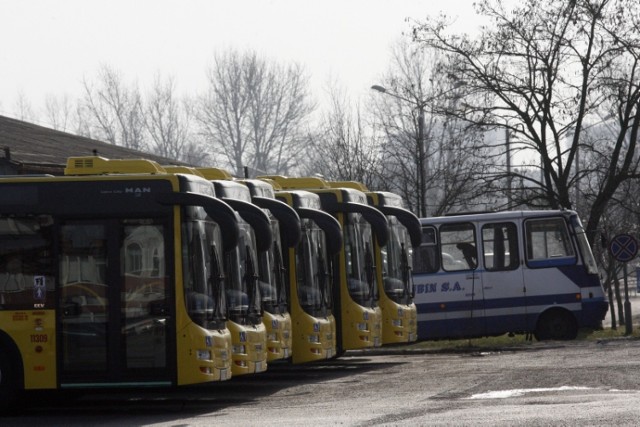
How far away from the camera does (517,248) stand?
29.6m

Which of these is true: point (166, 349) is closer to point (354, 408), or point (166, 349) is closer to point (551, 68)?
point (354, 408)

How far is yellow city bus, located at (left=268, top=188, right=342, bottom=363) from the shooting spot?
20.8 m

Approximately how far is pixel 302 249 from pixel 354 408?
20.4 feet

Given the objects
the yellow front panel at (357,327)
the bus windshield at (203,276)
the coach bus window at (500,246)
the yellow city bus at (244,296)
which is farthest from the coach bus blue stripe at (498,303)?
the bus windshield at (203,276)

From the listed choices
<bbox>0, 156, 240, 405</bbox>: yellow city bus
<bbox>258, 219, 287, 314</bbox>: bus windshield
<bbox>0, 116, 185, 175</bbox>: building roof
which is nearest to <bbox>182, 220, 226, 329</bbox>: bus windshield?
<bbox>0, 156, 240, 405</bbox>: yellow city bus

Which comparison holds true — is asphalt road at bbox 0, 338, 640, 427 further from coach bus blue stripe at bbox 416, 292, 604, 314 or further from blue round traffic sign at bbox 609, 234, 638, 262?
blue round traffic sign at bbox 609, 234, 638, 262

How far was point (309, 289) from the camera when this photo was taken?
21.2m

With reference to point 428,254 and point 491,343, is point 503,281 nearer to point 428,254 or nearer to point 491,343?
point 491,343

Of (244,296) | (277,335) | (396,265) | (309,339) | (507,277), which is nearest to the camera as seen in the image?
(244,296)

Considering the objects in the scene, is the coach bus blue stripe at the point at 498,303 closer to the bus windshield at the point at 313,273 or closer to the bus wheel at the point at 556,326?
the bus wheel at the point at 556,326

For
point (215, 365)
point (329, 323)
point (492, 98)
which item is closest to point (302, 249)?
point (329, 323)

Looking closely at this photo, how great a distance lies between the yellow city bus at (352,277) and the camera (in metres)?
22.8

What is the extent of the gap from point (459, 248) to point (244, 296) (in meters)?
12.8

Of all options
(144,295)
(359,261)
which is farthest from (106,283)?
(359,261)
